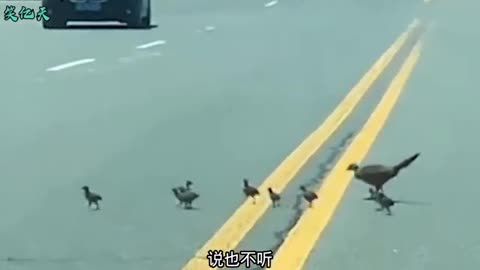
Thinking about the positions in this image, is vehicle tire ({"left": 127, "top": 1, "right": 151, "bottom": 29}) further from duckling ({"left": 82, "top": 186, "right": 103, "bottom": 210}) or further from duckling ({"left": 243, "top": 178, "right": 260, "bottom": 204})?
duckling ({"left": 82, "top": 186, "right": 103, "bottom": 210})

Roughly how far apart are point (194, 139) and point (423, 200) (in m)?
3.40

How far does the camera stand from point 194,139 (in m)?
12.8

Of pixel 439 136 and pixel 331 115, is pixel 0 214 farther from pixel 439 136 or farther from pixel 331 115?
pixel 331 115

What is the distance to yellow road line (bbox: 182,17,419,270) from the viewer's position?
8.14 meters

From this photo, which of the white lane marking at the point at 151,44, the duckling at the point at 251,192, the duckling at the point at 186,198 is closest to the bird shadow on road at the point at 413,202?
the duckling at the point at 251,192

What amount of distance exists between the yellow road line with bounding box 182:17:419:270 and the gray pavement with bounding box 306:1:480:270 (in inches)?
20.6

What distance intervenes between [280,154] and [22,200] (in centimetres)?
294

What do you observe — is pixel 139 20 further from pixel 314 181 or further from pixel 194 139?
pixel 314 181

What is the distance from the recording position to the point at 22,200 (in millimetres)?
9766

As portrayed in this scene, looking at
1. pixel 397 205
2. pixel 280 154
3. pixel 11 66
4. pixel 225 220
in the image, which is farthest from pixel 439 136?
pixel 11 66

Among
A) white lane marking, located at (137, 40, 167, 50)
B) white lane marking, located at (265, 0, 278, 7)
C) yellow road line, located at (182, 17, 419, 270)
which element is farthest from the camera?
white lane marking, located at (265, 0, 278, 7)

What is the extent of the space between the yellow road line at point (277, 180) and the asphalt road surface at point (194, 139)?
102 mm

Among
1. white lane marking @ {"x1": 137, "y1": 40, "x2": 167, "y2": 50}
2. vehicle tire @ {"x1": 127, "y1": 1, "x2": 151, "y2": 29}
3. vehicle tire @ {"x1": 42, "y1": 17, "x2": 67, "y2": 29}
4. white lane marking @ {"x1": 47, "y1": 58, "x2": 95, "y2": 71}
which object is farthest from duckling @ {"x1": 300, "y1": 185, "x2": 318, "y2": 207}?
vehicle tire @ {"x1": 42, "y1": 17, "x2": 67, "y2": 29}

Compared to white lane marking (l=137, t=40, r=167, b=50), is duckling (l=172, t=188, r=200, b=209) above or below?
above
